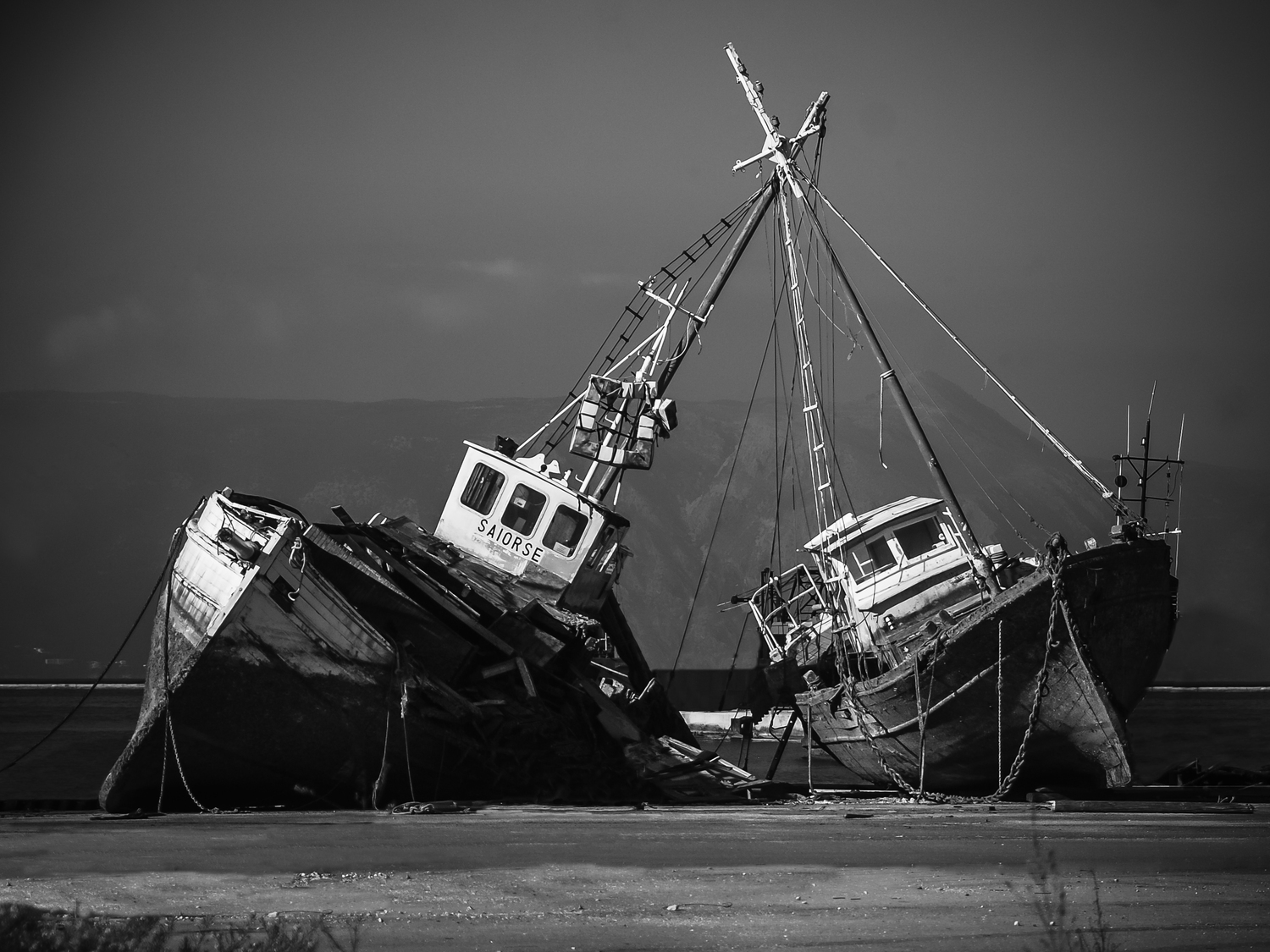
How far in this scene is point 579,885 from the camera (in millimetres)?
10930

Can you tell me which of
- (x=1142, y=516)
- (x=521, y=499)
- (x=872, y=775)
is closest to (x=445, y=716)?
(x=521, y=499)

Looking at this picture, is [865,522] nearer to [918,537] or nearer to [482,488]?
[918,537]

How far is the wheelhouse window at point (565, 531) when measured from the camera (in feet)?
74.8

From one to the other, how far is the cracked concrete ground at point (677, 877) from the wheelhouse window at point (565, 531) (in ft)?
24.6

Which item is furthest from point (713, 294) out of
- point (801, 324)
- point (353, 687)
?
point (353, 687)

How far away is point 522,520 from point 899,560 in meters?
7.38

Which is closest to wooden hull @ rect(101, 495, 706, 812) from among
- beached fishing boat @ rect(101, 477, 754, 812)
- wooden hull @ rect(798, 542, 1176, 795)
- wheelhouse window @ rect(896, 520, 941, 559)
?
beached fishing boat @ rect(101, 477, 754, 812)

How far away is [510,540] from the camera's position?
74.9 feet

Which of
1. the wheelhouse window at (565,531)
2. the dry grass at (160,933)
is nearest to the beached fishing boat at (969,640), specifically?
the wheelhouse window at (565,531)

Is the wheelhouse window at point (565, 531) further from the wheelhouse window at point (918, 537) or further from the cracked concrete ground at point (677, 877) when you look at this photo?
the cracked concrete ground at point (677, 877)

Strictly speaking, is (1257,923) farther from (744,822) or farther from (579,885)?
(744,822)

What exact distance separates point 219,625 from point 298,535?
1659mm

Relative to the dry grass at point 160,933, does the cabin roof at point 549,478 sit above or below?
above

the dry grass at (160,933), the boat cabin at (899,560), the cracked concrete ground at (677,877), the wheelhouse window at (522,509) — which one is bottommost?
the cracked concrete ground at (677,877)
